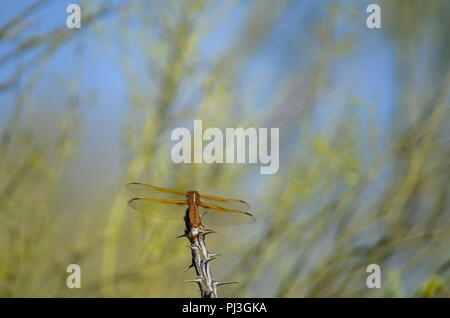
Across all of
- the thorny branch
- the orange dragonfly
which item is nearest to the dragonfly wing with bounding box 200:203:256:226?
the orange dragonfly

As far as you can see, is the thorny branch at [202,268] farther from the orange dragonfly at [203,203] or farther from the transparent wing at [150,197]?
the transparent wing at [150,197]

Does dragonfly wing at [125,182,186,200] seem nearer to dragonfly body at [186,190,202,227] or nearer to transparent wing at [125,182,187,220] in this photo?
transparent wing at [125,182,187,220]

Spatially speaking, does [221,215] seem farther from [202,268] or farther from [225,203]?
[202,268]

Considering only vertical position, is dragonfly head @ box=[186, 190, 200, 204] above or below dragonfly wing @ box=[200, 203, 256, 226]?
below

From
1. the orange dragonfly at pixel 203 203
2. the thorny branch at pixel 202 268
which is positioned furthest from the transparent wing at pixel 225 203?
the thorny branch at pixel 202 268

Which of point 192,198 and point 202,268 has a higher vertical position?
point 192,198

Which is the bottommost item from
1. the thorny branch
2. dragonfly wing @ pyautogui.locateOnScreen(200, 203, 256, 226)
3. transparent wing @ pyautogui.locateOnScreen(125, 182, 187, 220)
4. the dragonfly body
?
the thorny branch

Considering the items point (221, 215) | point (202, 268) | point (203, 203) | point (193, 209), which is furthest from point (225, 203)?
point (202, 268)
